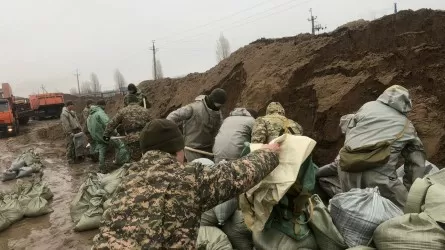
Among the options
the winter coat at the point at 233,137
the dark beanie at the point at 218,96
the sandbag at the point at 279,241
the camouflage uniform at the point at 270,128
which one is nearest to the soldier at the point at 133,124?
the dark beanie at the point at 218,96

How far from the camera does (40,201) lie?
19.4 ft

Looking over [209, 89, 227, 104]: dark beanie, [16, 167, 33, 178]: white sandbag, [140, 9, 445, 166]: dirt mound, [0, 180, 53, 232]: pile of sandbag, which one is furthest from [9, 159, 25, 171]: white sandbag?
[209, 89, 227, 104]: dark beanie

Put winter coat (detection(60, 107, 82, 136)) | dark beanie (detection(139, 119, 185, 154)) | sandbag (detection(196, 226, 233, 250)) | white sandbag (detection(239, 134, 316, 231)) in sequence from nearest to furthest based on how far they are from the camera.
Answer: dark beanie (detection(139, 119, 185, 154)), white sandbag (detection(239, 134, 316, 231)), sandbag (detection(196, 226, 233, 250)), winter coat (detection(60, 107, 82, 136))

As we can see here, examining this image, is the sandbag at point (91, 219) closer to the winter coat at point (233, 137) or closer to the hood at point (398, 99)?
the winter coat at point (233, 137)

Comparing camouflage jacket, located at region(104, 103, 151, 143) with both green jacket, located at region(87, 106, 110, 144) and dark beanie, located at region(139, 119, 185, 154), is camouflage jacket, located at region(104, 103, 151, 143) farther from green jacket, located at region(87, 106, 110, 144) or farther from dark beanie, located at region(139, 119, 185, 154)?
dark beanie, located at region(139, 119, 185, 154)

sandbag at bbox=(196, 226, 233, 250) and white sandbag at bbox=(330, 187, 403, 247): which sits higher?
white sandbag at bbox=(330, 187, 403, 247)

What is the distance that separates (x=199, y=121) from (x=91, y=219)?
1.90m

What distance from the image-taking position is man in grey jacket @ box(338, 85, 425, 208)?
3.21m

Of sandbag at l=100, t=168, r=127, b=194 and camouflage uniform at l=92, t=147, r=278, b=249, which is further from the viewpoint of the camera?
sandbag at l=100, t=168, r=127, b=194

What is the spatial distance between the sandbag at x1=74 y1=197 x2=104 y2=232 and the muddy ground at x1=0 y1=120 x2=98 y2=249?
0.26 feet

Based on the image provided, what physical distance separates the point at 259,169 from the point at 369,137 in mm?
1481

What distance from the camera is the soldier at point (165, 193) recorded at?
6.14 feet

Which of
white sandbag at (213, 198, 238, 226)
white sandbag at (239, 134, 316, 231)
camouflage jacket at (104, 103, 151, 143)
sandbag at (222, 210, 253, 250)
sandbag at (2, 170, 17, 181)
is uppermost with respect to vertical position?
camouflage jacket at (104, 103, 151, 143)

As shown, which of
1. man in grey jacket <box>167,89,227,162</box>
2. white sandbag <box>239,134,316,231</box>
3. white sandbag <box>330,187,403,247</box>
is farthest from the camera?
man in grey jacket <box>167,89,227,162</box>
